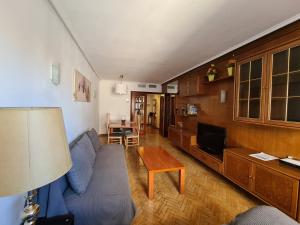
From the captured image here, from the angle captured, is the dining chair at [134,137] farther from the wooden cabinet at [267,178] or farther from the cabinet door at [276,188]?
the cabinet door at [276,188]

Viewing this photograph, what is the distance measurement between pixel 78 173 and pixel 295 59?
110 inches

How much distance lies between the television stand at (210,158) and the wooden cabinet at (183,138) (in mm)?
197

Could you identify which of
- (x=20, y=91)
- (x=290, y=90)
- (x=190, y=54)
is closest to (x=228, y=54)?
(x=190, y=54)

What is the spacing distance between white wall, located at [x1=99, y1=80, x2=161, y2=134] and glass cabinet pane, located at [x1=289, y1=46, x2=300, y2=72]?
5.71 m

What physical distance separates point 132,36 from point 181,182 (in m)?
2.39

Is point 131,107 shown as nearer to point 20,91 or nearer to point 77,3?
point 77,3

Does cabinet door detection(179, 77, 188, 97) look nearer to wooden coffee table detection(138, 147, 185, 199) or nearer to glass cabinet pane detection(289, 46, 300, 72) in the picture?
wooden coffee table detection(138, 147, 185, 199)

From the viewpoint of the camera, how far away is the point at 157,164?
2.52 meters

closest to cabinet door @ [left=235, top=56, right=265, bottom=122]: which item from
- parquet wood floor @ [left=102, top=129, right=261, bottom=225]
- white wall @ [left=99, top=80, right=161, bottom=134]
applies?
parquet wood floor @ [left=102, top=129, right=261, bottom=225]

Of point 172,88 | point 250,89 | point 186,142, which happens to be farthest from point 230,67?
point 172,88

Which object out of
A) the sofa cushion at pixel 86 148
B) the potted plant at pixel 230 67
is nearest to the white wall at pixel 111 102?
the sofa cushion at pixel 86 148

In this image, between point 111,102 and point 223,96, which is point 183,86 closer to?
point 223,96

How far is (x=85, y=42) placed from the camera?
8.89 feet

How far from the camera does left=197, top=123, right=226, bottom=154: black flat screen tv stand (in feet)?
10.2
